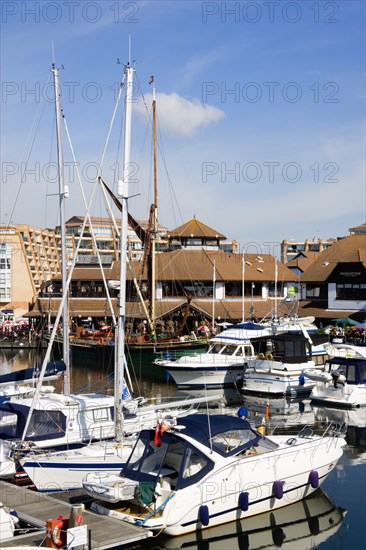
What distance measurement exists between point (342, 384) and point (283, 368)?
4633mm

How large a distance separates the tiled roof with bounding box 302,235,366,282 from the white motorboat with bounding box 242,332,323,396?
25684 millimetres

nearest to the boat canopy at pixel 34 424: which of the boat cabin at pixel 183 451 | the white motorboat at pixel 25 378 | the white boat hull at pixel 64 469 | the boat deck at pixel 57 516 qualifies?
the white boat hull at pixel 64 469

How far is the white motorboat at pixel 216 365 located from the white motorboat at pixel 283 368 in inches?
42.0

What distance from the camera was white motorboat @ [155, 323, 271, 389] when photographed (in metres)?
40.4

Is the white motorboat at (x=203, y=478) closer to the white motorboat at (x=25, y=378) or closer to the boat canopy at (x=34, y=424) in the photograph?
the boat canopy at (x=34, y=424)

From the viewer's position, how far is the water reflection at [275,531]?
1711 centimetres

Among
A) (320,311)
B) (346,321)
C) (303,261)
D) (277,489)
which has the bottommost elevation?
(277,489)

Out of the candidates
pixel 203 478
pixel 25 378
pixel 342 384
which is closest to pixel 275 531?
pixel 203 478

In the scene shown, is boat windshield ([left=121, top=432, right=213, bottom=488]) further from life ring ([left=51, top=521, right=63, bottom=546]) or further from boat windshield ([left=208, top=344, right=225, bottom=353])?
boat windshield ([left=208, top=344, right=225, bottom=353])

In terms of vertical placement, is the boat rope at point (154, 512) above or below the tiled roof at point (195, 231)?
below

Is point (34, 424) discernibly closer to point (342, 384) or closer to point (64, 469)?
point (64, 469)

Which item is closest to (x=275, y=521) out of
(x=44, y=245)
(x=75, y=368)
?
(x=75, y=368)

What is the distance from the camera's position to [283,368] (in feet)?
126

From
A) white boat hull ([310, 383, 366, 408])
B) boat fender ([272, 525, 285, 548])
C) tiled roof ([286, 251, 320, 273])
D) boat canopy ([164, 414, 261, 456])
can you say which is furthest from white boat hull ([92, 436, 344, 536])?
A: tiled roof ([286, 251, 320, 273])
